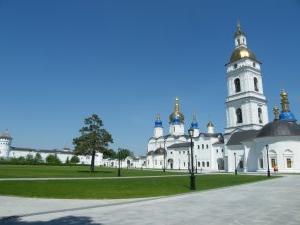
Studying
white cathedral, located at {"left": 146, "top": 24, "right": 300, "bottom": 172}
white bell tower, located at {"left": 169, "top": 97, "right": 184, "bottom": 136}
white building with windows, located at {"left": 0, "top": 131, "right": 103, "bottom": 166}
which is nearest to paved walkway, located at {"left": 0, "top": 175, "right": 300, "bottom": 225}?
white cathedral, located at {"left": 146, "top": 24, "right": 300, "bottom": 172}

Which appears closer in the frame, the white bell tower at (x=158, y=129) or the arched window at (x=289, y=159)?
the arched window at (x=289, y=159)

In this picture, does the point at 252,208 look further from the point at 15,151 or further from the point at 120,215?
the point at 15,151

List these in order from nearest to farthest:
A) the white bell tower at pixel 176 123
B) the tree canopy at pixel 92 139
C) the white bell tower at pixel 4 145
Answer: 1. the tree canopy at pixel 92 139
2. the white bell tower at pixel 176 123
3. the white bell tower at pixel 4 145

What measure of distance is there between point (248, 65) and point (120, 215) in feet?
254

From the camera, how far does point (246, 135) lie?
76688 millimetres

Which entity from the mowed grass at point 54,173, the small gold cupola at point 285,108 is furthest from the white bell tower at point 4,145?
the small gold cupola at point 285,108

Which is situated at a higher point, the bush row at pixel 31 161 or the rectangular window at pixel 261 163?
the bush row at pixel 31 161

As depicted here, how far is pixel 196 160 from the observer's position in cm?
9644

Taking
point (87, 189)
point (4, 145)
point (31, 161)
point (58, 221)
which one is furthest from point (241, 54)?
point (4, 145)

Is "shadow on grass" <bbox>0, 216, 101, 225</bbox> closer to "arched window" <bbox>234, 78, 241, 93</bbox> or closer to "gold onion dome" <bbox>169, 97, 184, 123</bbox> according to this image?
"arched window" <bbox>234, 78, 241, 93</bbox>

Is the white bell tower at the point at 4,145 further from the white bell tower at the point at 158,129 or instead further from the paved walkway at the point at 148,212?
the paved walkway at the point at 148,212

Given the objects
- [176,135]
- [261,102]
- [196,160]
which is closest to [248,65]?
[261,102]

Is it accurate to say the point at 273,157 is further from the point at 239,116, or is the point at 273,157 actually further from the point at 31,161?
the point at 31,161

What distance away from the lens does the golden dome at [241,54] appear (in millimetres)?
84644
